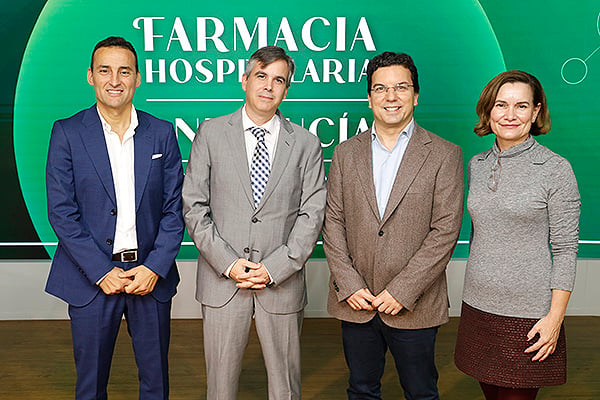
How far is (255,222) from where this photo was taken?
245cm

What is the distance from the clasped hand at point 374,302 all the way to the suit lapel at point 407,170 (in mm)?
302

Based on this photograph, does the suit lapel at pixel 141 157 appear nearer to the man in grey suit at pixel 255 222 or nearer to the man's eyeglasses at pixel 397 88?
the man in grey suit at pixel 255 222

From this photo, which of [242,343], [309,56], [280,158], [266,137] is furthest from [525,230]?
[309,56]

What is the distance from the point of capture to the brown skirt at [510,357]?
2184 mm

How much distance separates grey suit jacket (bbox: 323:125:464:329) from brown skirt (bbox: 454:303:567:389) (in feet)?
0.75

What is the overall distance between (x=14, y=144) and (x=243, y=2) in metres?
1.99

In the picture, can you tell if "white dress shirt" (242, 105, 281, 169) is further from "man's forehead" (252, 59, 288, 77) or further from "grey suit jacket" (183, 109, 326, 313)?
"man's forehead" (252, 59, 288, 77)

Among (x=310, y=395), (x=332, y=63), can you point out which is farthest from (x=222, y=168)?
(x=332, y=63)

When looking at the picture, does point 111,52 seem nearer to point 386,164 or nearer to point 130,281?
point 130,281

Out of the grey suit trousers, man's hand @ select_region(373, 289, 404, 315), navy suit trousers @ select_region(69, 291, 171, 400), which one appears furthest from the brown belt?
man's hand @ select_region(373, 289, 404, 315)

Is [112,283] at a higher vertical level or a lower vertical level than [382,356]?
higher

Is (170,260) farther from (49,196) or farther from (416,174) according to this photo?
(416,174)

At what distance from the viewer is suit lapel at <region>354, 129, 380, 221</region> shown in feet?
7.87

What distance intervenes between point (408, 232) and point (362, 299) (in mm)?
329
